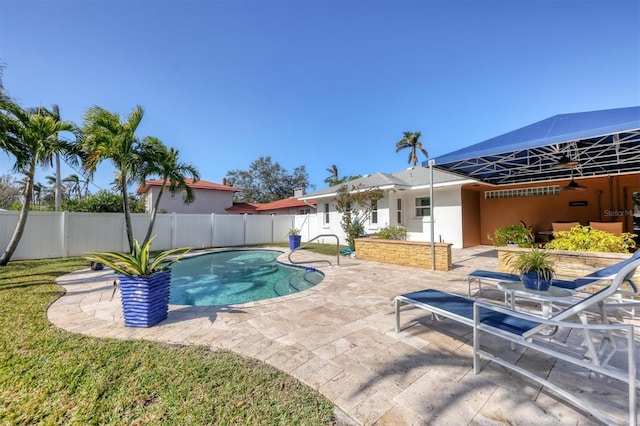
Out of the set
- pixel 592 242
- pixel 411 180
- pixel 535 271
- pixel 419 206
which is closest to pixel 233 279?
pixel 535 271

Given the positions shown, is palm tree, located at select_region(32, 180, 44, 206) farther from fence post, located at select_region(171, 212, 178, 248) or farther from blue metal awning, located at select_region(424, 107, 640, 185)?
blue metal awning, located at select_region(424, 107, 640, 185)

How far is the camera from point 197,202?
22.8 metres

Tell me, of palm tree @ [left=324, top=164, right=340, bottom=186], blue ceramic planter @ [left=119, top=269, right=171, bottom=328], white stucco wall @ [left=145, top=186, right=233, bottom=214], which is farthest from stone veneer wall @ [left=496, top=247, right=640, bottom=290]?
palm tree @ [left=324, top=164, right=340, bottom=186]

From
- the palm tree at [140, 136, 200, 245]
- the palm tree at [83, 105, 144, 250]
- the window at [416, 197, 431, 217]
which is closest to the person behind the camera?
the palm tree at [83, 105, 144, 250]

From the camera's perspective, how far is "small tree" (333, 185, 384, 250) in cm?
1170

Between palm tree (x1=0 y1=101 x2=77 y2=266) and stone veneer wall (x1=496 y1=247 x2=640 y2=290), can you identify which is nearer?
stone veneer wall (x1=496 y1=247 x2=640 y2=290)

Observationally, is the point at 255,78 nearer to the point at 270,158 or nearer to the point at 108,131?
the point at 108,131

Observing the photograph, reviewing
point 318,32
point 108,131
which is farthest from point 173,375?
point 318,32

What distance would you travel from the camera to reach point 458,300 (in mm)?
3314

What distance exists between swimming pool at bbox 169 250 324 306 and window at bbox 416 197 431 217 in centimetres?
780

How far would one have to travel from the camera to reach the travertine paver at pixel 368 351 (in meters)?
2.05

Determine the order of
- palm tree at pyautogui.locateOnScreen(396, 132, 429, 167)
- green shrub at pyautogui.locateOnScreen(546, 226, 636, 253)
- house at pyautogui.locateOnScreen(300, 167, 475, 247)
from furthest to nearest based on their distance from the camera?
palm tree at pyautogui.locateOnScreen(396, 132, 429, 167)
house at pyautogui.locateOnScreen(300, 167, 475, 247)
green shrub at pyautogui.locateOnScreen(546, 226, 636, 253)

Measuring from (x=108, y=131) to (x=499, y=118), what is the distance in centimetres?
1791

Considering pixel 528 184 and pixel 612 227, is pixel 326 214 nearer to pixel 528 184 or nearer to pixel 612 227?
pixel 528 184
